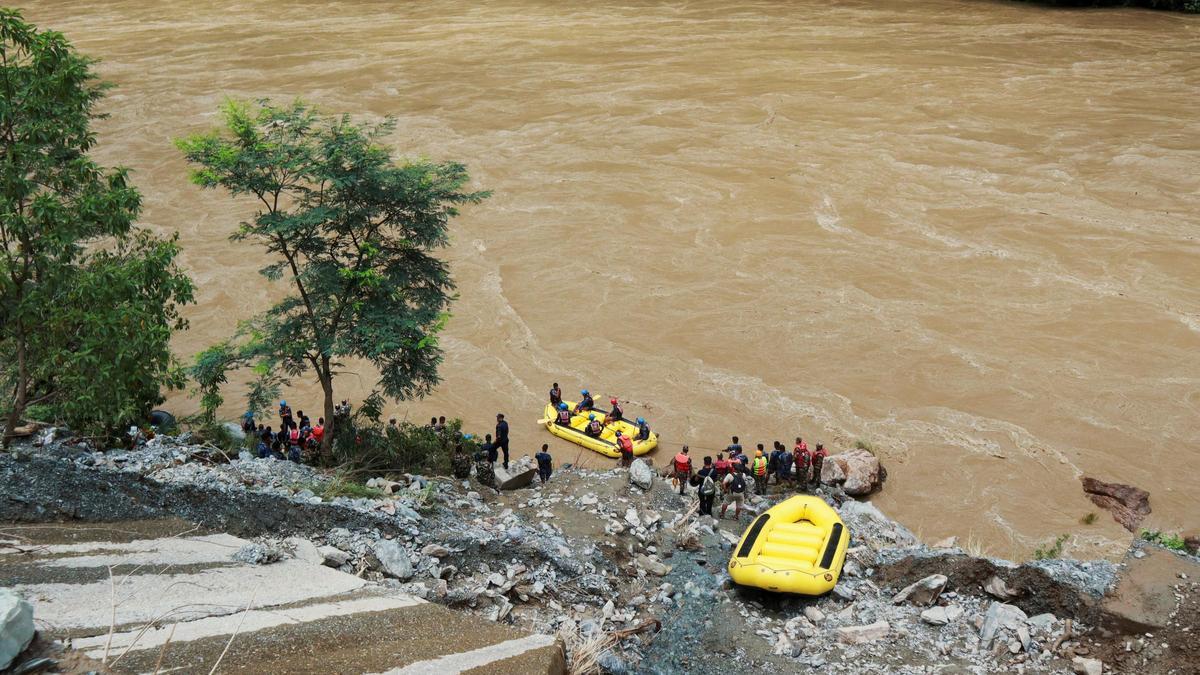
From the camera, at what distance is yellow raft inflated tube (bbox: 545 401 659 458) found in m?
18.8

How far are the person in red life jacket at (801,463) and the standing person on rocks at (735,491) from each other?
48.5 inches

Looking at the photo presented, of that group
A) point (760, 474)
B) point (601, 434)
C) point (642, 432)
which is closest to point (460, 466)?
point (601, 434)

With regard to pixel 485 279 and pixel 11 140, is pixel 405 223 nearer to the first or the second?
pixel 11 140

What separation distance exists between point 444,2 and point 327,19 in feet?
23.2

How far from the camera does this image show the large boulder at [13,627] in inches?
194

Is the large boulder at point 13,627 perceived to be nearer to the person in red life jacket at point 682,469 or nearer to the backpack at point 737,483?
the backpack at point 737,483

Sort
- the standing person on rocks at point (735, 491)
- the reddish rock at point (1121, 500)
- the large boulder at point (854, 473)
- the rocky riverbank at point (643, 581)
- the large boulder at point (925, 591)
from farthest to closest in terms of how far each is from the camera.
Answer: the large boulder at point (854, 473)
the reddish rock at point (1121, 500)
the standing person on rocks at point (735, 491)
the large boulder at point (925, 591)
the rocky riverbank at point (643, 581)

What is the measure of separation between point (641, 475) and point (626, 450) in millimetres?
2926

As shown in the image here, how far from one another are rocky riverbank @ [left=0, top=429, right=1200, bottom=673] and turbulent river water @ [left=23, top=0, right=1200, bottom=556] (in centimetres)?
607

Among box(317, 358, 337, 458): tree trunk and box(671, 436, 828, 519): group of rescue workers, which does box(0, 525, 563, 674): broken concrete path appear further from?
box(671, 436, 828, 519): group of rescue workers

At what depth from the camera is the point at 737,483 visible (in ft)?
49.6

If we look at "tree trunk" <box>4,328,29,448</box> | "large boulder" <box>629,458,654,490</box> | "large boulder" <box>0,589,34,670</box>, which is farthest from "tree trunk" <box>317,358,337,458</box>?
"large boulder" <box>0,589,34,670</box>

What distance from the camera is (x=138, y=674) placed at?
5.42 metres

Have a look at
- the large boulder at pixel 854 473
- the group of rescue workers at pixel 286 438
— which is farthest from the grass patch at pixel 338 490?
the large boulder at pixel 854 473
